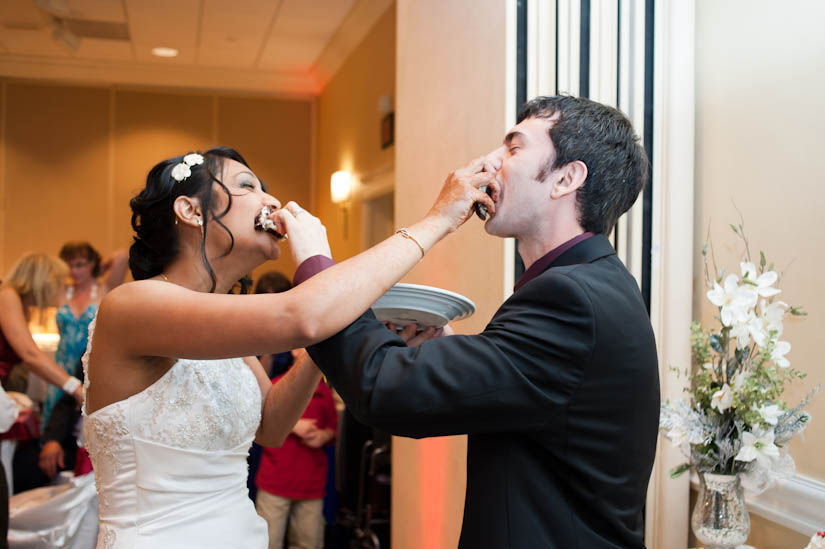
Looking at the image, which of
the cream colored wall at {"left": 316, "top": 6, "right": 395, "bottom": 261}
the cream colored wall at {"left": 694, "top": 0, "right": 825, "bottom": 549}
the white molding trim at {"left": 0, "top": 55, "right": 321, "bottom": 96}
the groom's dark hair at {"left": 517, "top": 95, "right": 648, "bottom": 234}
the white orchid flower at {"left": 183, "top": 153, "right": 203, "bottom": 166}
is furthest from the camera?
the white molding trim at {"left": 0, "top": 55, "right": 321, "bottom": 96}

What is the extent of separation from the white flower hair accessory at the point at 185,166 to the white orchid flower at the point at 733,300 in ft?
3.72

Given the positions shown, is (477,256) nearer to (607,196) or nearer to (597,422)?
(607,196)

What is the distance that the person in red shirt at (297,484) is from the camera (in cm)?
373

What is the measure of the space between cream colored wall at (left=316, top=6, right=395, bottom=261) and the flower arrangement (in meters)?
3.56

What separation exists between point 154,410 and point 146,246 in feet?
1.19

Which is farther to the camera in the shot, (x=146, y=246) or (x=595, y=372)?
(x=146, y=246)

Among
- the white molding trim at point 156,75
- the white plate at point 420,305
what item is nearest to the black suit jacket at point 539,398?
the white plate at point 420,305

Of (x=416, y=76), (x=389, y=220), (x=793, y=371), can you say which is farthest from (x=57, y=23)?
(x=793, y=371)

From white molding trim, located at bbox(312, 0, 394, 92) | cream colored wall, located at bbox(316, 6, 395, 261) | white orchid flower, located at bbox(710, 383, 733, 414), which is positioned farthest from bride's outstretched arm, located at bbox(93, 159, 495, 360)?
white molding trim, located at bbox(312, 0, 394, 92)

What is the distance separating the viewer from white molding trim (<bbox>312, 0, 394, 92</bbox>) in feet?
18.2

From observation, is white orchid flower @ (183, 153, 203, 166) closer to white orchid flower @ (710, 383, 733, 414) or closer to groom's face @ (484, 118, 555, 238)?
groom's face @ (484, 118, 555, 238)

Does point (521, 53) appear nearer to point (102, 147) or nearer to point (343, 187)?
point (343, 187)

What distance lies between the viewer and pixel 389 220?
19.7ft

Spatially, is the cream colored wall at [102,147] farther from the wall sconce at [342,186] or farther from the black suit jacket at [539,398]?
the black suit jacket at [539,398]
